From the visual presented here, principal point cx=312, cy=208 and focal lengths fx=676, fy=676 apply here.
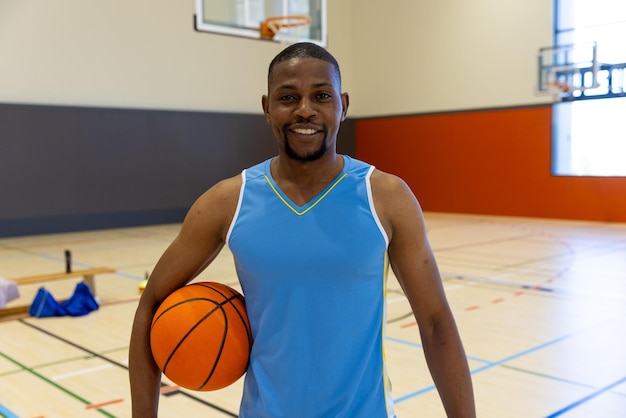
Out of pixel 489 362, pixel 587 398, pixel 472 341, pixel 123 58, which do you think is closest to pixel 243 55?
pixel 123 58

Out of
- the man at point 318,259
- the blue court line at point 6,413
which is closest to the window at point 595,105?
the blue court line at point 6,413

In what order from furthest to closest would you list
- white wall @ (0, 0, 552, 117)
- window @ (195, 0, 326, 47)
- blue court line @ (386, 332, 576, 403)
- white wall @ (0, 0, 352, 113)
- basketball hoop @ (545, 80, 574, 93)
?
basketball hoop @ (545, 80, 574, 93)
window @ (195, 0, 326, 47)
white wall @ (0, 0, 552, 117)
white wall @ (0, 0, 352, 113)
blue court line @ (386, 332, 576, 403)

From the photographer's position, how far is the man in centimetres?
140

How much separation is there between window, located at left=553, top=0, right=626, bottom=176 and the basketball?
31.8 feet

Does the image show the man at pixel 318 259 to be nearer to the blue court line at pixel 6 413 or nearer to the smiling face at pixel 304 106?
the smiling face at pixel 304 106

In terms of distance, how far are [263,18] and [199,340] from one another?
9.83 m

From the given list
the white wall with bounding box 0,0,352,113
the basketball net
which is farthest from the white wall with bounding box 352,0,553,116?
the basketball net

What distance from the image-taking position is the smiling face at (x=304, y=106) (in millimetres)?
1427

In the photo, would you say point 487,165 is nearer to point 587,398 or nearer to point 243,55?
point 243,55

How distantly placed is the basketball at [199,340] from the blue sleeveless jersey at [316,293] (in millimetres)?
116

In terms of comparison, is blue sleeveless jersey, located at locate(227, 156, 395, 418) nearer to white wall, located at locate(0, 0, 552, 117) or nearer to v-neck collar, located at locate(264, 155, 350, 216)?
v-neck collar, located at locate(264, 155, 350, 216)

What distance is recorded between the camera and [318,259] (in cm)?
138

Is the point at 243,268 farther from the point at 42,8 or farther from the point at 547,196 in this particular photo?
the point at 547,196

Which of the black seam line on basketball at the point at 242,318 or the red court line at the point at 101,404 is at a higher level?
the black seam line on basketball at the point at 242,318
